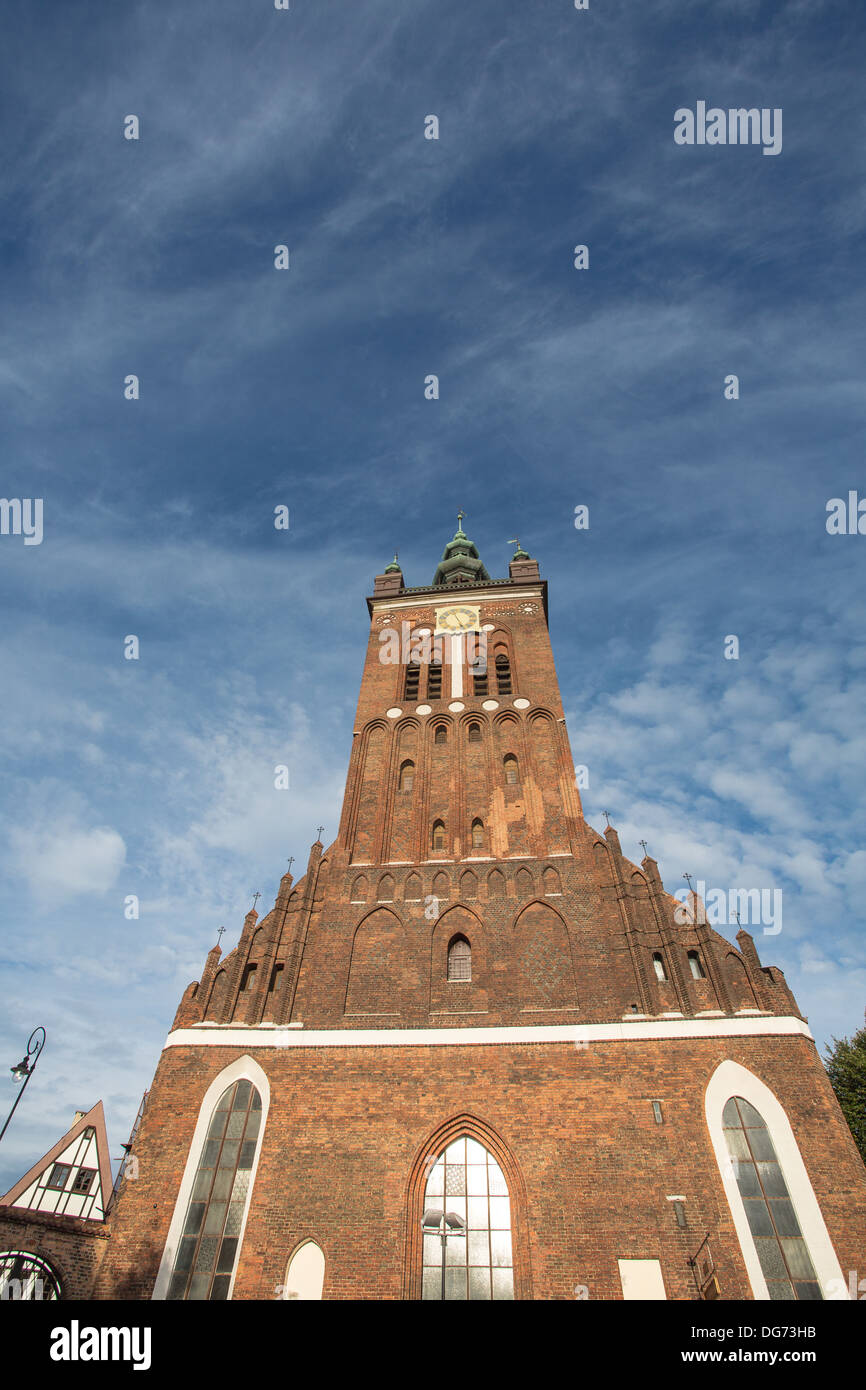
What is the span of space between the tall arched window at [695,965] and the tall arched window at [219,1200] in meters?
11.0

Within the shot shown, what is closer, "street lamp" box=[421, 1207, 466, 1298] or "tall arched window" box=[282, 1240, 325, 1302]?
"tall arched window" box=[282, 1240, 325, 1302]

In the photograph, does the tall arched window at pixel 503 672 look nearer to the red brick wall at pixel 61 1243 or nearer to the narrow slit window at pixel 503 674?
the narrow slit window at pixel 503 674

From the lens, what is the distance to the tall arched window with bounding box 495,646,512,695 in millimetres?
28703

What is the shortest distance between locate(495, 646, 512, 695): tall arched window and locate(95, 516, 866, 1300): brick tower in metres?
6.81

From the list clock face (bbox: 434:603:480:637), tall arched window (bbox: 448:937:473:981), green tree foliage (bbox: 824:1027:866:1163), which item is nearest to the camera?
tall arched window (bbox: 448:937:473:981)

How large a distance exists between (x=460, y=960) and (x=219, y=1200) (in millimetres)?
7723

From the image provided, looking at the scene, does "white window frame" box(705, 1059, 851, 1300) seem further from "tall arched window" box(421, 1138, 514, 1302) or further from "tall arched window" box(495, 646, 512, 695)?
"tall arched window" box(495, 646, 512, 695)

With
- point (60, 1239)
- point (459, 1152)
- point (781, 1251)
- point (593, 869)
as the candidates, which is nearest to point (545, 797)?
point (593, 869)

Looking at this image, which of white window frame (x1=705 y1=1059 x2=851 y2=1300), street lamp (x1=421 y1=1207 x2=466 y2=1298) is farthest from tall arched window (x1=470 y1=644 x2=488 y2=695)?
street lamp (x1=421 y1=1207 x2=466 y2=1298)

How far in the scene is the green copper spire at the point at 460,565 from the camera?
3972 cm

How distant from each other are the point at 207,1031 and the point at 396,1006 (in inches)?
187

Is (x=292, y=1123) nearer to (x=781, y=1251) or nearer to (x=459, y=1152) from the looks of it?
(x=459, y=1152)
